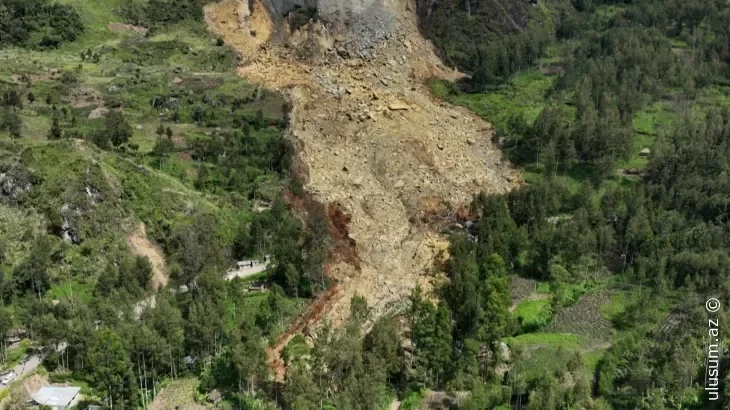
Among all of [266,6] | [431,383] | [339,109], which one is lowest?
[431,383]

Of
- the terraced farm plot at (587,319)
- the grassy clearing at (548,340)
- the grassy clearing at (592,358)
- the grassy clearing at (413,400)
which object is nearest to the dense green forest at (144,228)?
the grassy clearing at (413,400)

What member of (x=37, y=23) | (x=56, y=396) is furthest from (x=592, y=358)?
(x=37, y=23)

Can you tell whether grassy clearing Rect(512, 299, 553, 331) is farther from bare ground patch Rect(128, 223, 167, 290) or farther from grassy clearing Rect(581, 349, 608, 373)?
bare ground patch Rect(128, 223, 167, 290)

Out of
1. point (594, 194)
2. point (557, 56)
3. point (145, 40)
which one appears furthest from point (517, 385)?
point (145, 40)

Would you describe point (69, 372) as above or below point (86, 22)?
below

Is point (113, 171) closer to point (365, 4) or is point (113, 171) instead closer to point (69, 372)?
point (69, 372)

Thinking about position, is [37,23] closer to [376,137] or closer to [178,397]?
[376,137]
